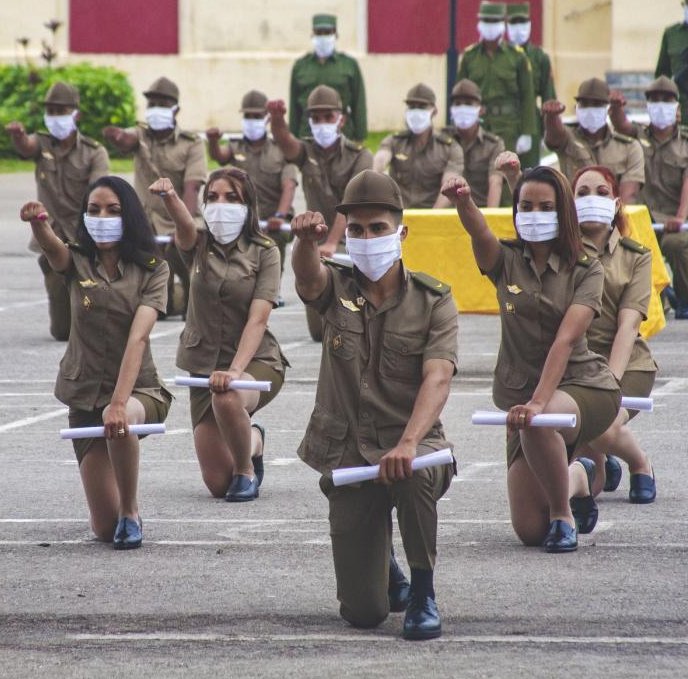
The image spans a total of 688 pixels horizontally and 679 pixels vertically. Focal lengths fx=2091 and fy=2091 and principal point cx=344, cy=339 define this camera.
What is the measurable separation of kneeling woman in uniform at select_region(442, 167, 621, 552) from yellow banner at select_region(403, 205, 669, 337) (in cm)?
603

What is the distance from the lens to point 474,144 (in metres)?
18.2

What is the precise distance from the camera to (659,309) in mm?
13086

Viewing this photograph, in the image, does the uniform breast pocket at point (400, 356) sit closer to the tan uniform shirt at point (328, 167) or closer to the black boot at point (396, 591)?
the black boot at point (396, 591)

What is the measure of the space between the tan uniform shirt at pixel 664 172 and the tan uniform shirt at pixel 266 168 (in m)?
3.09

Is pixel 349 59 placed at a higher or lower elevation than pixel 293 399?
higher

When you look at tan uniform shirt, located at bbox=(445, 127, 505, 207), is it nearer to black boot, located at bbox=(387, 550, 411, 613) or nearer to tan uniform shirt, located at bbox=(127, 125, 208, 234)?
tan uniform shirt, located at bbox=(127, 125, 208, 234)

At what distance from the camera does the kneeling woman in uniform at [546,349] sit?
28.3 feet

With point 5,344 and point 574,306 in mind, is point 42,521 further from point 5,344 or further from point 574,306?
point 5,344

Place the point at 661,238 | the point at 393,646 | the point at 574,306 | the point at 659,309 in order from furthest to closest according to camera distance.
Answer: the point at 661,238 → the point at 659,309 → the point at 574,306 → the point at 393,646

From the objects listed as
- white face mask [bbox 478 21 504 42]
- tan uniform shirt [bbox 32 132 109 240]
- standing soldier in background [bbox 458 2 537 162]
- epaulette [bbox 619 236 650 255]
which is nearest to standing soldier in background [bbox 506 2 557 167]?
standing soldier in background [bbox 458 2 537 162]

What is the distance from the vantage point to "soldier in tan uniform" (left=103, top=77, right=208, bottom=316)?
1794cm

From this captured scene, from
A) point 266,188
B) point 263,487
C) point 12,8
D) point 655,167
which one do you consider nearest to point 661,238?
point 655,167

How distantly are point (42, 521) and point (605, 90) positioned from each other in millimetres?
9051

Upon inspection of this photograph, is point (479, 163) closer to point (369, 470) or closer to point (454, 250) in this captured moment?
point (454, 250)
